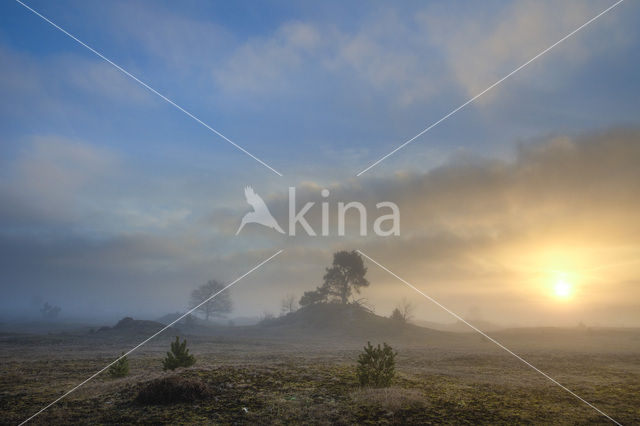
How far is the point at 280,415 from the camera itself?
387 inches

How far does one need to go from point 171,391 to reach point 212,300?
13758cm

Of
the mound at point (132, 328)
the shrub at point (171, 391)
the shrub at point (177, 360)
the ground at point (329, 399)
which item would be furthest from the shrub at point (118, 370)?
the mound at point (132, 328)

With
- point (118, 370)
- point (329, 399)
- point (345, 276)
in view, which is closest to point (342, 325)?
point (345, 276)

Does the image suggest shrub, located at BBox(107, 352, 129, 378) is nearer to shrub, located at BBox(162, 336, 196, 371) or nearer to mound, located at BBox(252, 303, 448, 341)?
shrub, located at BBox(162, 336, 196, 371)

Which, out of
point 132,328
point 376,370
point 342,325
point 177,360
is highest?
point 376,370

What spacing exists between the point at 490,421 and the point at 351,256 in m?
84.6

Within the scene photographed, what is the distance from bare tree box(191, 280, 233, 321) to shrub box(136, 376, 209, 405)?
135m

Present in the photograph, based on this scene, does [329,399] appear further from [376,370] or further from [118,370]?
[118,370]

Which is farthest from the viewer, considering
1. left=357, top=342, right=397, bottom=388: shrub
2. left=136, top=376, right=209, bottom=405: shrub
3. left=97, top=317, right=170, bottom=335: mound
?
left=97, top=317, right=170, bottom=335: mound

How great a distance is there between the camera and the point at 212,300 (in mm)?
139500

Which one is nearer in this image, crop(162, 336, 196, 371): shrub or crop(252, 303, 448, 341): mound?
crop(162, 336, 196, 371): shrub

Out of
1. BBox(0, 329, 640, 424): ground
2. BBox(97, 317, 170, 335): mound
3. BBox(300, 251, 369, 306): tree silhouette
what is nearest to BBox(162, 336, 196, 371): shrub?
BBox(0, 329, 640, 424): ground

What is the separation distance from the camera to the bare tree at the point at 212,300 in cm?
13900

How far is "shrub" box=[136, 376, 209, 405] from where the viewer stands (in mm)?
11219
